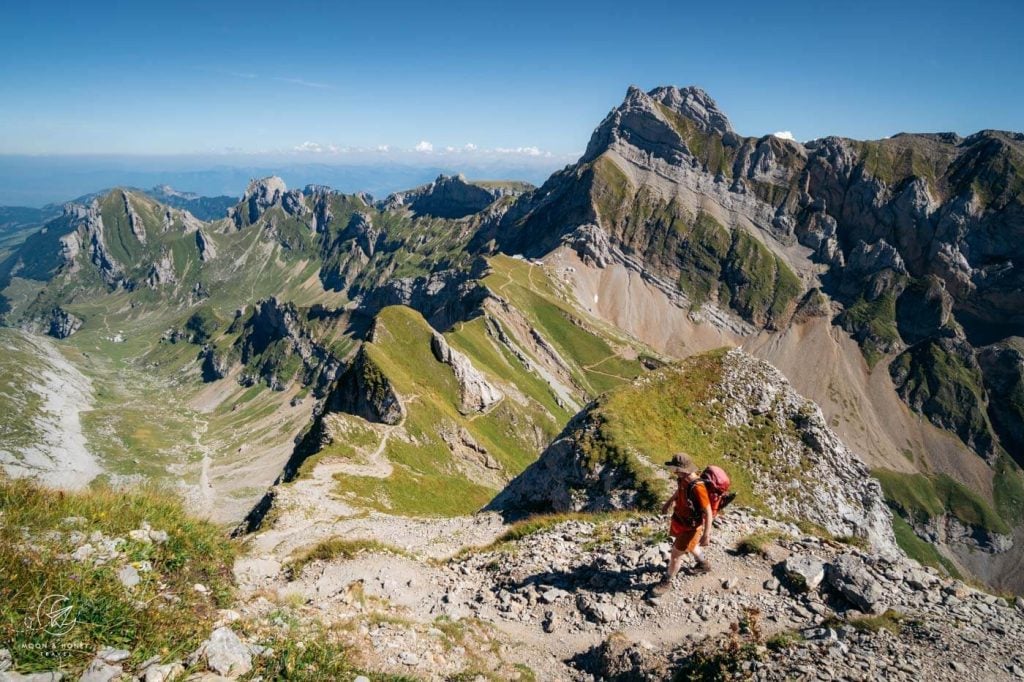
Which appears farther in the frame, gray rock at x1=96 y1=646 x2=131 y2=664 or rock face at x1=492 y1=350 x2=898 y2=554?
rock face at x1=492 y1=350 x2=898 y2=554

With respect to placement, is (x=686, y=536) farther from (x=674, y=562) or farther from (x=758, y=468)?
(x=758, y=468)

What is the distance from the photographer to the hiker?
15.7m

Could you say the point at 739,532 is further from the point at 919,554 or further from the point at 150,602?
the point at 919,554

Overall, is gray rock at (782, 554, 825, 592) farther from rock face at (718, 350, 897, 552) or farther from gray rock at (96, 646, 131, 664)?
rock face at (718, 350, 897, 552)

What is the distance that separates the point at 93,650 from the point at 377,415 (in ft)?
285

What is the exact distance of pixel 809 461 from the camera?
127ft

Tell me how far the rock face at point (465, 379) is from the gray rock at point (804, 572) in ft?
333

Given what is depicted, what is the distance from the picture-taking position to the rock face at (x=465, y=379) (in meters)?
119

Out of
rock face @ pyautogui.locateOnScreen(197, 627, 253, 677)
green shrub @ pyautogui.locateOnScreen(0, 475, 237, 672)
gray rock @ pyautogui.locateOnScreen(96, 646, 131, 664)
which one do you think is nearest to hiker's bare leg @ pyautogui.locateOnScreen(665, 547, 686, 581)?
rock face @ pyautogui.locateOnScreen(197, 627, 253, 677)

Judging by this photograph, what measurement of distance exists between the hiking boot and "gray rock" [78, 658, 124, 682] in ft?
46.9

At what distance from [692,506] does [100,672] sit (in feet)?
47.9

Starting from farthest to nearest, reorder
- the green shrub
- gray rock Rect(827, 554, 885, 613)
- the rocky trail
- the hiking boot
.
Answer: the hiking boot < gray rock Rect(827, 554, 885, 613) < the rocky trail < the green shrub

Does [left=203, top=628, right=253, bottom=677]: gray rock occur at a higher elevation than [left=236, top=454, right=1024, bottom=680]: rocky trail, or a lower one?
higher

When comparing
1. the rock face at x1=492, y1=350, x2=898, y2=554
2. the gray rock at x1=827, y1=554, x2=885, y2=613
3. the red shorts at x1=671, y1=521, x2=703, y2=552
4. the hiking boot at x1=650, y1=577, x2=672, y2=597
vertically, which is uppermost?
the red shorts at x1=671, y1=521, x2=703, y2=552
